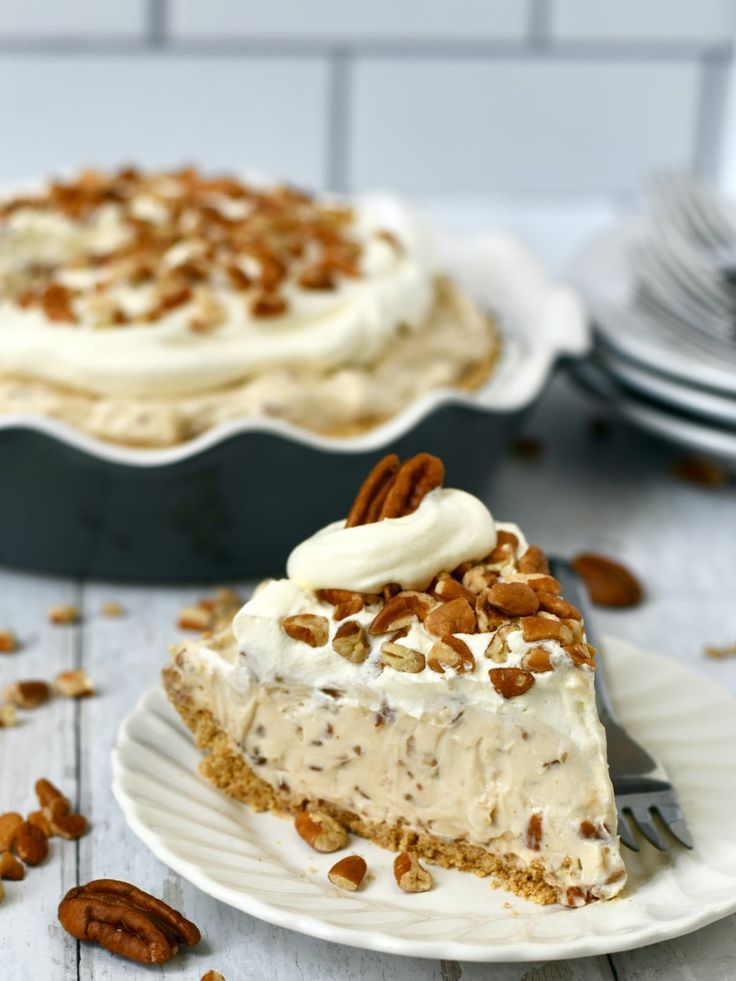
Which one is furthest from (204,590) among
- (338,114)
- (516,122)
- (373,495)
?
(516,122)

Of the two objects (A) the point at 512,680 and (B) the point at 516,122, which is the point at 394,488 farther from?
(B) the point at 516,122

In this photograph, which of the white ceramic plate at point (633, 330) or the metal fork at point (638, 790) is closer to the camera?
the metal fork at point (638, 790)

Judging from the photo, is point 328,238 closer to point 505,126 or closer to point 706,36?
point 505,126

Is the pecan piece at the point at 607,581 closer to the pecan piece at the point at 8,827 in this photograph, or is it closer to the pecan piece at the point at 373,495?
the pecan piece at the point at 373,495

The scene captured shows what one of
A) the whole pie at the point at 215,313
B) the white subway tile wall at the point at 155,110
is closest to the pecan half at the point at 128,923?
the whole pie at the point at 215,313

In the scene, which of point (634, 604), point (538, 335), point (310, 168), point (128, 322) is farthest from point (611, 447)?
point (310, 168)

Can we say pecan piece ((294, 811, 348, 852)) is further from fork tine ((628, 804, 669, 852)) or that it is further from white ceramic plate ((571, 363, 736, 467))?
white ceramic plate ((571, 363, 736, 467))

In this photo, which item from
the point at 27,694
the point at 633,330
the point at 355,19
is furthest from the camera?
the point at 355,19
